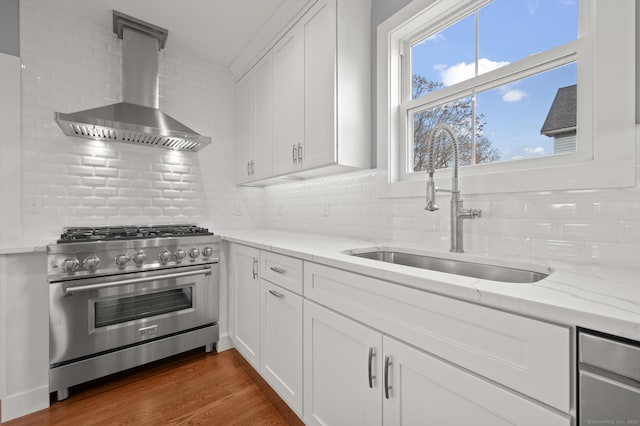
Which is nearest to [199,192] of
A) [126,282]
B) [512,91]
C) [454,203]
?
[126,282]

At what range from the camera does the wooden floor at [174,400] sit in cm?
157

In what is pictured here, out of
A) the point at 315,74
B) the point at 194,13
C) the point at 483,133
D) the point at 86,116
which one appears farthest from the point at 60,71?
the point at 483,133

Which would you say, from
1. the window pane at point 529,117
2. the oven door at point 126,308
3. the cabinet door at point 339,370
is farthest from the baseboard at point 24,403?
the window pane at point 529,117

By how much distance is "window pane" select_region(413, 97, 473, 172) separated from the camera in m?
Result: 1.55

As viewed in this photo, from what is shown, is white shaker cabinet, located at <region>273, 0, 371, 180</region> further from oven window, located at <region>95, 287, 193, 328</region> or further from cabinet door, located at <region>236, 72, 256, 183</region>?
oven window, located at <region>95, 287, 193, 328</region>

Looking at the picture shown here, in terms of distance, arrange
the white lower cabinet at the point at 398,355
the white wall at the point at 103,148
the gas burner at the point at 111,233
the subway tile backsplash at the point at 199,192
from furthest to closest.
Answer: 1. the white wall at the point at 103,148
2. the gas burner at the point at 111,233
3. the subway tile backsplash at the point at 199,192
4. the white lower cabinet at the point at 398,355

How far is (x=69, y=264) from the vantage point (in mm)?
1696

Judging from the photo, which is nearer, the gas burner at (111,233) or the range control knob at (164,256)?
the gas burner at (111,233)

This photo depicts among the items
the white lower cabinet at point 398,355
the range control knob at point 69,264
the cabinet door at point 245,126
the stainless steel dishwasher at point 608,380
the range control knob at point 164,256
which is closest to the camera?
the stainless steel dishwasher at point 608,380

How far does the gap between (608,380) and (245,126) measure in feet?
9.61

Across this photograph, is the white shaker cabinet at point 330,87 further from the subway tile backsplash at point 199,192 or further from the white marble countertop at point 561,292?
the white marble countertop at point 561,292

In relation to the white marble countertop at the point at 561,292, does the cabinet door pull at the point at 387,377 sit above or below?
below

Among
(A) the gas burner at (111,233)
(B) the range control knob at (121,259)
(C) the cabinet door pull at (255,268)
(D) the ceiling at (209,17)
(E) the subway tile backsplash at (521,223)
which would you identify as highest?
(D) the ceiling at (209,17)

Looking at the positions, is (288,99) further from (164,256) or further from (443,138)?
(164,256)
